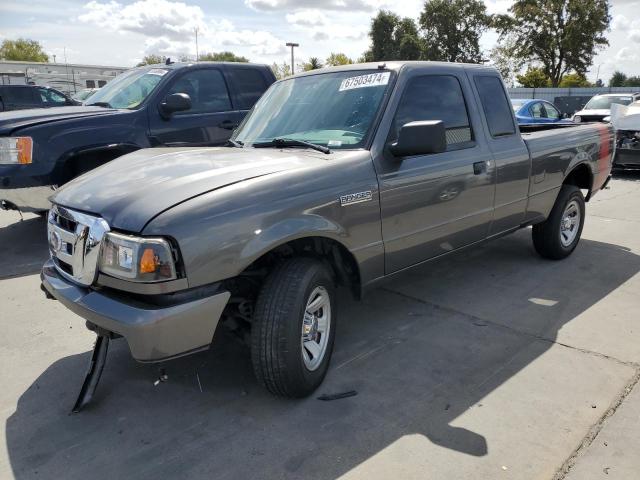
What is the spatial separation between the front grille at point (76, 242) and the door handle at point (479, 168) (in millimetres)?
2675

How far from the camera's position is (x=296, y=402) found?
3.06 m

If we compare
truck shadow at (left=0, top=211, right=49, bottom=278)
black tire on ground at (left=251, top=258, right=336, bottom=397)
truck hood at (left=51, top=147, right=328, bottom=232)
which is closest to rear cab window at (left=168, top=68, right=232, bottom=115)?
truck shadow at (left=0, top=211, right=49, bottom=278)

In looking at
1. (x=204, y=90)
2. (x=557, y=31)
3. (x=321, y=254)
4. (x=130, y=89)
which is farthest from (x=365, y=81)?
(x=557, y=31)

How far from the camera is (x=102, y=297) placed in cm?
265

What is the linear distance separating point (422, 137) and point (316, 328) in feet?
4.20

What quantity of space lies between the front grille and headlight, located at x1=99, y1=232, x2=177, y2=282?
0.46ft

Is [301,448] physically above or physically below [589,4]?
below

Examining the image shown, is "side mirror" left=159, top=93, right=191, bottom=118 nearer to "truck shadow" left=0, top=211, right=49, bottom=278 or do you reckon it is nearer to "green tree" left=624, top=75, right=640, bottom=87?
"truck shadow" left=0, top=211, right=49, bottom=278

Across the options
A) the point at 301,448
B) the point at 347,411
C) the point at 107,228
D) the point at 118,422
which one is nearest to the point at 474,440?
the point at 347,411

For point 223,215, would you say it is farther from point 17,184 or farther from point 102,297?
point 17,184

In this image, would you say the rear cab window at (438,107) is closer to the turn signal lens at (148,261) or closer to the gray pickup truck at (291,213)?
the gray pickup truck at (291,213)

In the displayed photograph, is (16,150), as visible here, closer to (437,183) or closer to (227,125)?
(227,125)

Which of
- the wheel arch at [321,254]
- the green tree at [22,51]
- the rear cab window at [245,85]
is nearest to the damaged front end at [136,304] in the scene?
the wheel arch at [321,254]

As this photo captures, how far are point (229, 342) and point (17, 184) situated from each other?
3148mm
